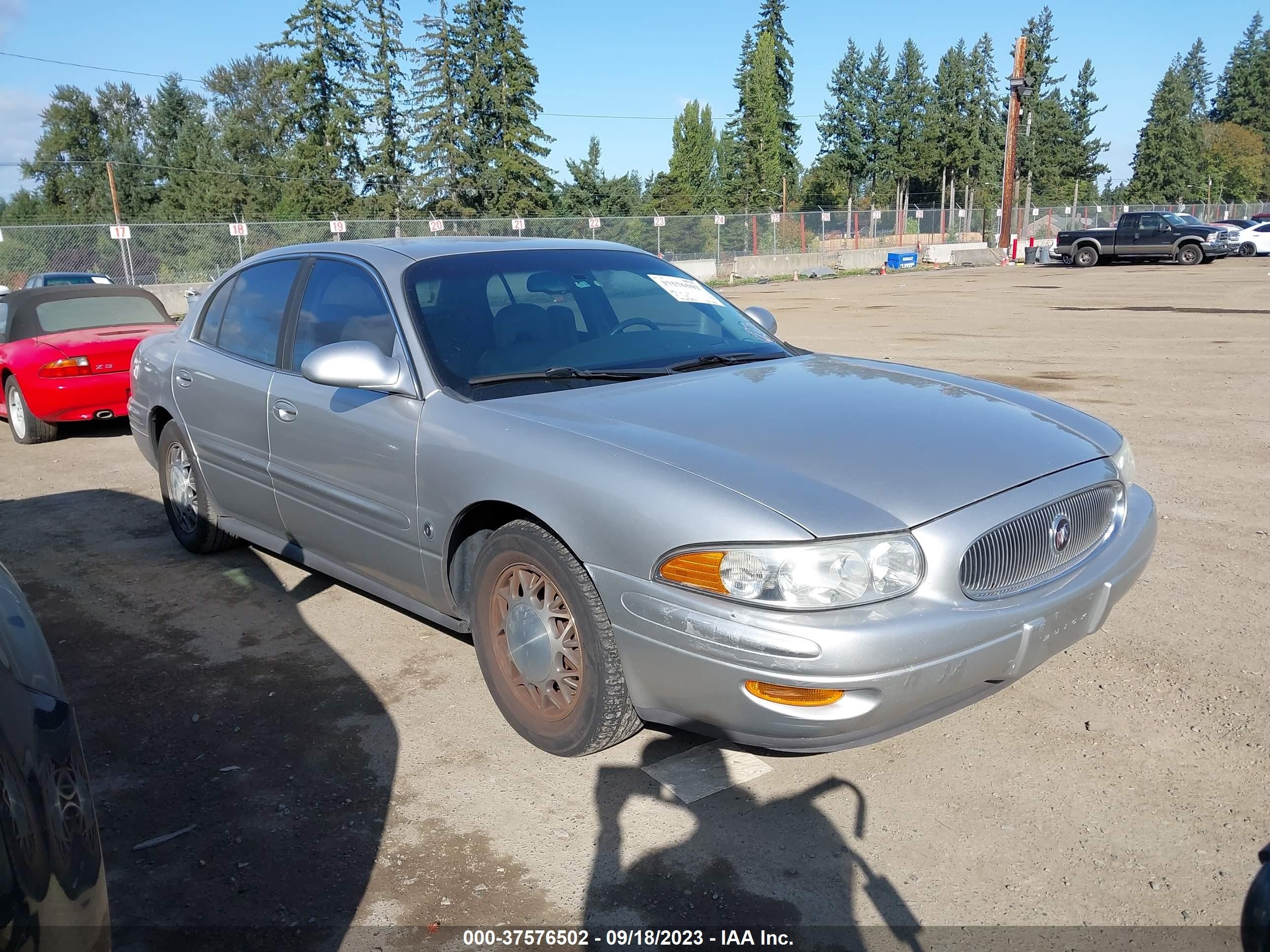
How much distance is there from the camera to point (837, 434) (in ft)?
10.7

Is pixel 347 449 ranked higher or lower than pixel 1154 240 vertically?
lower

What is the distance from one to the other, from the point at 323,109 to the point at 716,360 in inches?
2231

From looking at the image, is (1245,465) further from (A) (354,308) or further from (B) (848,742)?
(A) (354,308)

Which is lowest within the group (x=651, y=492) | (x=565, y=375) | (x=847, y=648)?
(x=847, y=648)

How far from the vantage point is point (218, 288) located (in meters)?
5.50

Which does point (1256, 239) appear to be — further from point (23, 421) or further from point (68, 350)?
point (23, 421)

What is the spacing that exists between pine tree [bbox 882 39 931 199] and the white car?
44453 millimetres

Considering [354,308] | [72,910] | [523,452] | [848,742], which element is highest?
[354,308]

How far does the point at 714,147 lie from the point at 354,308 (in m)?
100

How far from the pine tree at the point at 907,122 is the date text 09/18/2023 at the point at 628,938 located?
84002 mm

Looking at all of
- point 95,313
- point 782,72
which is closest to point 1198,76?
point 782,72

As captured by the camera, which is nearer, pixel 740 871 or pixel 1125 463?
pixel 740 871

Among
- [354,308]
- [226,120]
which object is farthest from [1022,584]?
[226,120]

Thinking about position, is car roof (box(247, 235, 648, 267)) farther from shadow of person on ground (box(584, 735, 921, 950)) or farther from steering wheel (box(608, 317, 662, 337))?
shadow of person on ground (box(584, 735, 921, 950))
